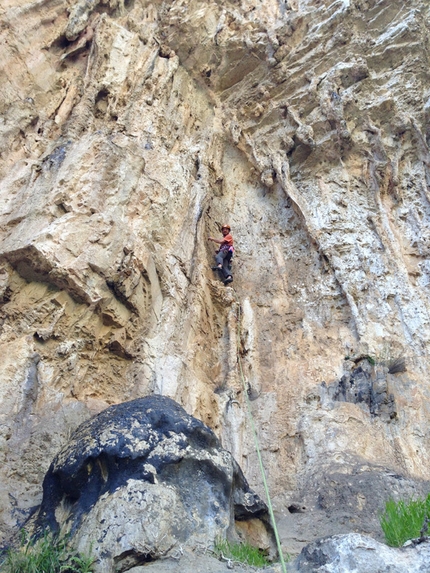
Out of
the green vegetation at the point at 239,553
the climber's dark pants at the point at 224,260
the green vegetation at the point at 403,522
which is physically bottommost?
the green vegetation at the point at 239,553

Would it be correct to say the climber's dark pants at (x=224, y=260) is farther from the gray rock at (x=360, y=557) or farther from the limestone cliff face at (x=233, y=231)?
the gray rock at (x=360, y=557)

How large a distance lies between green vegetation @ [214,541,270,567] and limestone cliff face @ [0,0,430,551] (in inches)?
59.7

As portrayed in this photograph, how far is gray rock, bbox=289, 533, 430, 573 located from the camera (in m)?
3.70

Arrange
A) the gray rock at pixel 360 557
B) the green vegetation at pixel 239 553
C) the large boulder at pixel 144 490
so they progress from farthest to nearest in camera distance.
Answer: the green vegetation at pixel 239 553 < the large boulder at pixel 144 490 < the gray rock at pixel 360 557

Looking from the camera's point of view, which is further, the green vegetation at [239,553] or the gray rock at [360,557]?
the green vegetation at [239,553]

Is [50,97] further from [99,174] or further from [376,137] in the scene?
[376,137]

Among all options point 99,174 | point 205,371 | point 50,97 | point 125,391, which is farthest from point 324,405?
point 50,97

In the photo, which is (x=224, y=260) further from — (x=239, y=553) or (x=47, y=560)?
(x=47, y=560)

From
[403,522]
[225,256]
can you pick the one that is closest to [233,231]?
[225,256]

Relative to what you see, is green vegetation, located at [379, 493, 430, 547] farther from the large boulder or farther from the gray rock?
the large boulder

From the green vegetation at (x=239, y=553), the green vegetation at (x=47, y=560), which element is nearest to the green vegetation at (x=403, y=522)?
the green vegetation at (x=239, y=553)

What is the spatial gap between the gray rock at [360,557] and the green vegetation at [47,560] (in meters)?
1.62

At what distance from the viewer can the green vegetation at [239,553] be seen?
4355 mm

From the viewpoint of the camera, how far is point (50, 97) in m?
12.3
